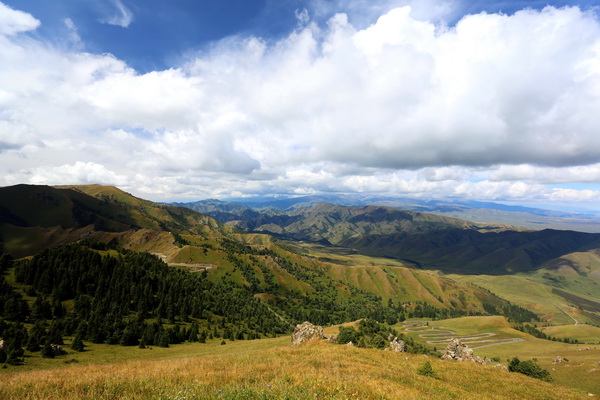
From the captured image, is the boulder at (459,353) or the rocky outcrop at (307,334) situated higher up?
the rocky outcrop at (307,334)

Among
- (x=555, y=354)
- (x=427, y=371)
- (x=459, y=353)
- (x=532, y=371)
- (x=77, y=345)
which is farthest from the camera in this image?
(x=555, y=354)

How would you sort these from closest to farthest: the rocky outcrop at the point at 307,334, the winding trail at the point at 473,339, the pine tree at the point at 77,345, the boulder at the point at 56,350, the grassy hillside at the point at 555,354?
the rocky outcrop at the point at 307,334, the grassy hillside at the point at 555,354, the boulder at the point at 56,350, the pine tree at the point at 77,345, the winding trail at the point at 473,339

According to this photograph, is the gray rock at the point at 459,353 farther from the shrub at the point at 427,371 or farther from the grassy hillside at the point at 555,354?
the shrub at the point at 427,371

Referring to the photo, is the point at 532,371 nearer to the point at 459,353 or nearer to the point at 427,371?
the point at 459,353

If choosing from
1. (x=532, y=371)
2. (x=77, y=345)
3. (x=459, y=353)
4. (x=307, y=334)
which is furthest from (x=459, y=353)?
(x=77, y=345)

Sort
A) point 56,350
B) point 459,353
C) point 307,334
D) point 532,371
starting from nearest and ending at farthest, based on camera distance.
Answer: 1. point 532,371
2. point 307,334
3. point 459,353
4. point 56,350

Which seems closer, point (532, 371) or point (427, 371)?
point (427, 371)

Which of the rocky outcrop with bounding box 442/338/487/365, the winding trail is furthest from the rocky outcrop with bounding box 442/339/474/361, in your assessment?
the winding trail

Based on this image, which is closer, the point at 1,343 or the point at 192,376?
the point at 192,376

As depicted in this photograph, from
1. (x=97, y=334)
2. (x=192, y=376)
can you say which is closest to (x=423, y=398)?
(x=192, y=376)

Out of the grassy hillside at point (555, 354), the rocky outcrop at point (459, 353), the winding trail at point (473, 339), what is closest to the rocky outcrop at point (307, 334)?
the rocky outcrop at point (459, 353)

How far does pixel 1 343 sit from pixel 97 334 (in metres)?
32.9

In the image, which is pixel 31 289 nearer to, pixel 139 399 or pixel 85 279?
pixel 85 279

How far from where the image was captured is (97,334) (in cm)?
8219
